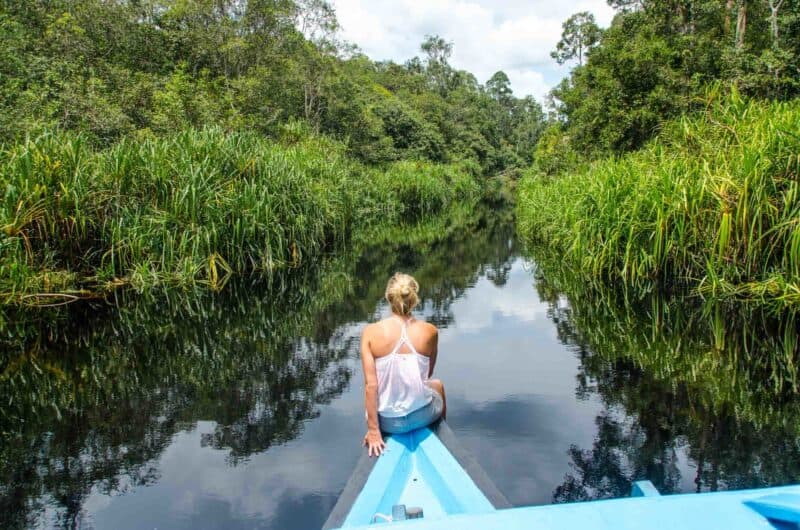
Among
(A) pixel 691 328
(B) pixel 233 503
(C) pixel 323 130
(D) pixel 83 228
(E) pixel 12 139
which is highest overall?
(C) pixel 323 130

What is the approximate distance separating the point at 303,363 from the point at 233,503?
8.75 ft

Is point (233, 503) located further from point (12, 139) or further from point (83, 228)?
point (12, 139)

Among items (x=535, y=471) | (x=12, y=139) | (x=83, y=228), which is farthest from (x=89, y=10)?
(x=535, y=471)

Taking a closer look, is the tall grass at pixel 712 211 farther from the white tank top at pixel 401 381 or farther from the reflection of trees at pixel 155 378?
the white tank top at pixel 401 381

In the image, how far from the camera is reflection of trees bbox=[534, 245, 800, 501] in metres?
3.71

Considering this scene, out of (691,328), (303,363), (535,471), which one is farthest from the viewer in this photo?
(691,328)

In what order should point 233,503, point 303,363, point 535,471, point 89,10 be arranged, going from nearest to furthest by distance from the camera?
point 233,503, point 535,471, point 303,363, point 89,10

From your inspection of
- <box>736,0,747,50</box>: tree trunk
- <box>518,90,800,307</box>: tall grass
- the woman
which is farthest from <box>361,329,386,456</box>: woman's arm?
<box>736,0,747,50</box>: tree trunk

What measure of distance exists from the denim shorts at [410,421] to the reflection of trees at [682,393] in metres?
0.93

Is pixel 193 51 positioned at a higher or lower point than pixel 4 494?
higher

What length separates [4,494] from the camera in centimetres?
362

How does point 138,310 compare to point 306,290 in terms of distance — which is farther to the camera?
point 306,290

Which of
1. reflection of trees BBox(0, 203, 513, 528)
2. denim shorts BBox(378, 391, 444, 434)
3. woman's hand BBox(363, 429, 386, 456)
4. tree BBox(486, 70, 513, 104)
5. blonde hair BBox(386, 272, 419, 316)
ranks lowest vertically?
reflection of trees BBox(0, 203, 513, 528)

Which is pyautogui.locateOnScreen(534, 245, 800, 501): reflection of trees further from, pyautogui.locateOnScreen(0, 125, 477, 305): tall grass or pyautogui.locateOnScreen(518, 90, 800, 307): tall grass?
pyautogui.locateOnScreen(0, 125, 477, 305): tall grass
